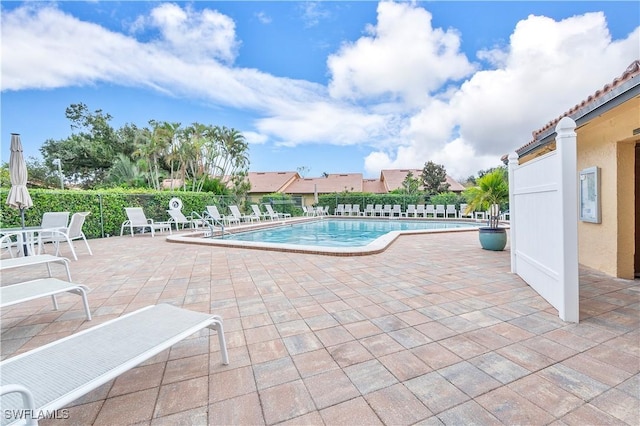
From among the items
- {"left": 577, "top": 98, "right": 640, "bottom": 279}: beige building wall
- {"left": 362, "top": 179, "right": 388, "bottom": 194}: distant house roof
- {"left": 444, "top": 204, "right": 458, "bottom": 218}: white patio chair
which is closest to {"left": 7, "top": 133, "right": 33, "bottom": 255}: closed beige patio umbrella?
{"left": 577, "top": 98, "right": 640, "bottom": 279}: beige building wall

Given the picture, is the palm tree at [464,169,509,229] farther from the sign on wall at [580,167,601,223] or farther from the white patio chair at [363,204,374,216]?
the white patio chair at [363,204,374,216]

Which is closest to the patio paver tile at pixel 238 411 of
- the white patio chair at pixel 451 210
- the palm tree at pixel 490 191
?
the palm tree at pixel 490 191

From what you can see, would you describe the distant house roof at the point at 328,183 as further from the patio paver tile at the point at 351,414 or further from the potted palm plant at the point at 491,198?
the patio paver tile at the point at 351,414

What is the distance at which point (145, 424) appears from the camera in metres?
1.52

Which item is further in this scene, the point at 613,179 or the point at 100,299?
the point at 613,179

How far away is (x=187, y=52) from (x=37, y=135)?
63.6ft

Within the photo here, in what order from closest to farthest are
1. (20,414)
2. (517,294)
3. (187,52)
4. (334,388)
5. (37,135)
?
(20,414) → (334,388) → (517,294) → (187,52) → (37,135)

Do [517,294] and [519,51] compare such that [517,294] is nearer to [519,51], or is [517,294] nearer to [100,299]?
[100,299]

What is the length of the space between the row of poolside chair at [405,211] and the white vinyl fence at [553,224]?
1510cm

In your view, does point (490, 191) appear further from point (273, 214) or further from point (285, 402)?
point (273, 214)

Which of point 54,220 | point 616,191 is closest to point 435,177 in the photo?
point 616,191

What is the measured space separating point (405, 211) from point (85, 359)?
69.2 feet

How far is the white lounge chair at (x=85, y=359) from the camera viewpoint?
121 centimetres

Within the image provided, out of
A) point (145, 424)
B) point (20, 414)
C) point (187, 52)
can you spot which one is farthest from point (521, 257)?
point (187, 52)
